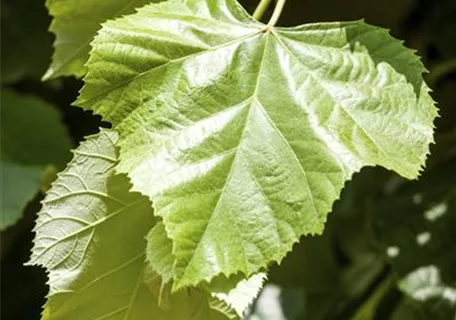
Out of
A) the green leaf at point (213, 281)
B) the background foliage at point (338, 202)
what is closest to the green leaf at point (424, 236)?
the background foliage at point (338, 202)

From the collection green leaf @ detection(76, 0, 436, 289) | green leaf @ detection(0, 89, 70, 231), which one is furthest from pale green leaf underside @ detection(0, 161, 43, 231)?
green leaf @ detection(76, 0, 436, 289)

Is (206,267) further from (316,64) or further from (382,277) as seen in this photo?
(382,277)

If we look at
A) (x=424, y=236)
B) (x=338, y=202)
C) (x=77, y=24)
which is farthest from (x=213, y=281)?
(x=338, y=202)

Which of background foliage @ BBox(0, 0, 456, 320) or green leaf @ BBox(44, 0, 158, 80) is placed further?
background foliage @ BBox(0, 0, 456, 320)

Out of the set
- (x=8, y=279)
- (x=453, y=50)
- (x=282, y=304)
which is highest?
(x=453, y=50)

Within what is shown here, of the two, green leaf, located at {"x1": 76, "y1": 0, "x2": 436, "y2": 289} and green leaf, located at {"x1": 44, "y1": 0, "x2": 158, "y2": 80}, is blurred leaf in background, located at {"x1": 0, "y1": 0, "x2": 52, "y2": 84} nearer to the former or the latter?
green leaf, located at {"x1": 44, "y1": 0, "x2": 158, "y2": 80}

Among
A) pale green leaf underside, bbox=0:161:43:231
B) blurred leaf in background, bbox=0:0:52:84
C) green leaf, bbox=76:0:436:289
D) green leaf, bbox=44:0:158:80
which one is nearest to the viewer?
green leaf, bbox=76:0:436:289

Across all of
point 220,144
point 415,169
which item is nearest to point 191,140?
point 220,144

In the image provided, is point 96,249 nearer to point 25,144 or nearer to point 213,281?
point 213,281
